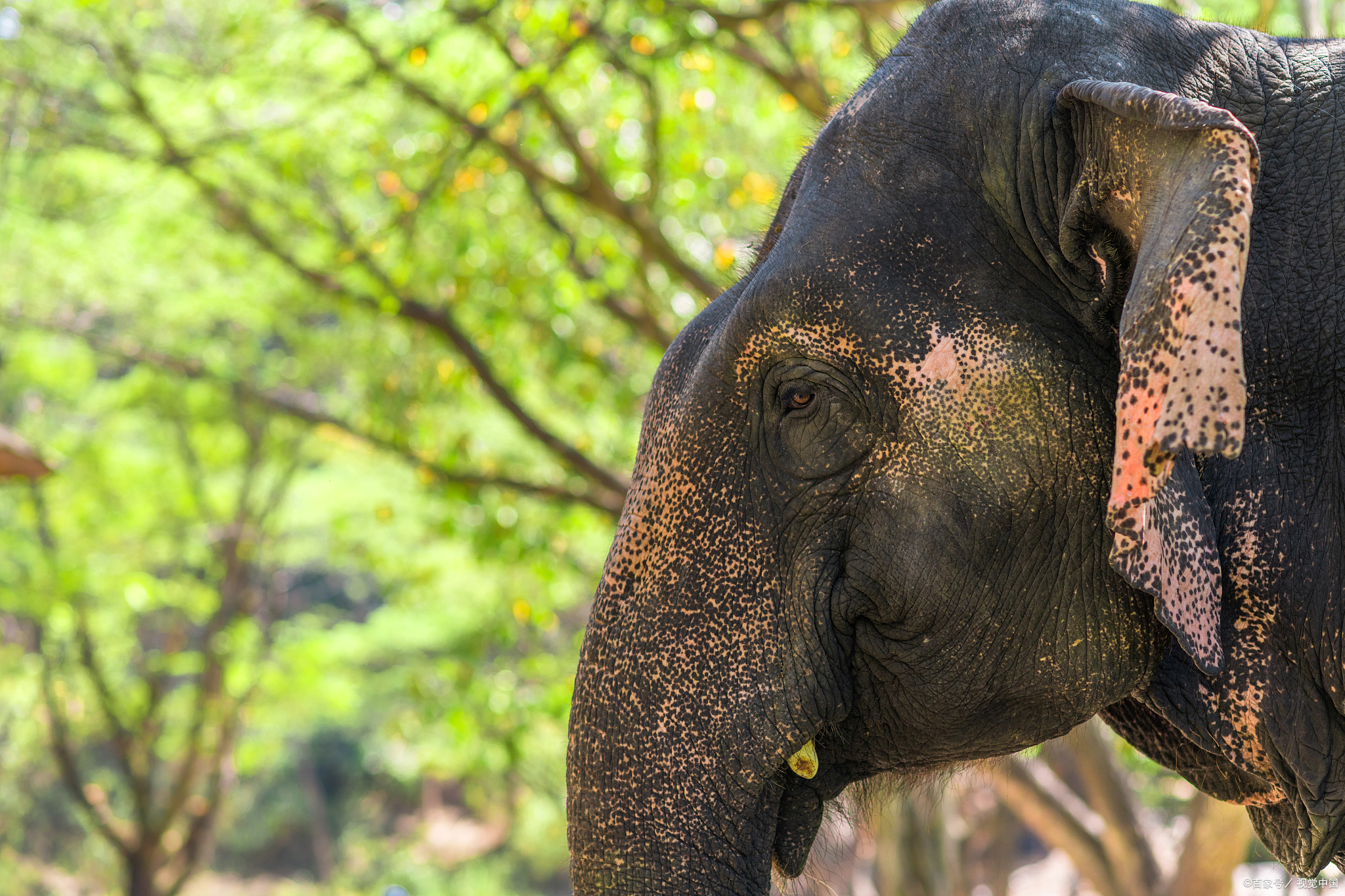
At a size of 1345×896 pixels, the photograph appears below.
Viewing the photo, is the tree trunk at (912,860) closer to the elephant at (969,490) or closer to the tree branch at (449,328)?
the tree branch at (449,328)

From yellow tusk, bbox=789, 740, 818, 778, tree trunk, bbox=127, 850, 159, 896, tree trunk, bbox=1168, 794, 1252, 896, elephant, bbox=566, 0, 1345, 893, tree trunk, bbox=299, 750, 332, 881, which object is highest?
tree trunk, bbox=299, 750, 332, 881

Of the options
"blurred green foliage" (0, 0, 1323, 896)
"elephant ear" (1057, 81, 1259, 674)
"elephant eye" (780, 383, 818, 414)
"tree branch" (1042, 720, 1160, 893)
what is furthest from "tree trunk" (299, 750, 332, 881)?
"elephant ear" (1057, 81, 1259, 674)

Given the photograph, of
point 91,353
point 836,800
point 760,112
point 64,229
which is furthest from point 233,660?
point 836,800

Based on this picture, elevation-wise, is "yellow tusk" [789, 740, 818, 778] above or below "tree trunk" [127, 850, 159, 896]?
below

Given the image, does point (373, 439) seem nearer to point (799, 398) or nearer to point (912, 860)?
point (912, 860)

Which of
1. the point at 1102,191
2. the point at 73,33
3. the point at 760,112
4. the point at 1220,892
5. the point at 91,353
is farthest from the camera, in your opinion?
the point at 91,353

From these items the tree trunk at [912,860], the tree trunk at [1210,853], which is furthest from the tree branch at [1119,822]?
the tree trunk at [912,860]

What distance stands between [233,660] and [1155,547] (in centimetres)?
1147

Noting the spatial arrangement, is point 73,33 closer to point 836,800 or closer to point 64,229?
point 64,229

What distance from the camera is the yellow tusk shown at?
157cm

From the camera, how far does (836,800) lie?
174 centimetres

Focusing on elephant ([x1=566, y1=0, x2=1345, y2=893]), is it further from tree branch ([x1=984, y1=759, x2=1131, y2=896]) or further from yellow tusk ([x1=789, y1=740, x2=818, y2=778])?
tree branch ([x1=984, y1=759, x2=1131, y2=896])

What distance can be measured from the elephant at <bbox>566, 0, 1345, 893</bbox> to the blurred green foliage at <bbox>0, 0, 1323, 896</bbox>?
22.5 inches

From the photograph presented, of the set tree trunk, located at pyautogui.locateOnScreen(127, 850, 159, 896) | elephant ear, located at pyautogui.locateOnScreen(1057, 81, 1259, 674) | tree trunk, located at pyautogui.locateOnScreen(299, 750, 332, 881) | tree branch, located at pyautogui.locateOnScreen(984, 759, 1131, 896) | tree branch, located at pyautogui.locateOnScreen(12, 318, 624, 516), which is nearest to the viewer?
elephant ear, located at pyautogui.locateOnScreen(1057, 81, 1259, 674)
